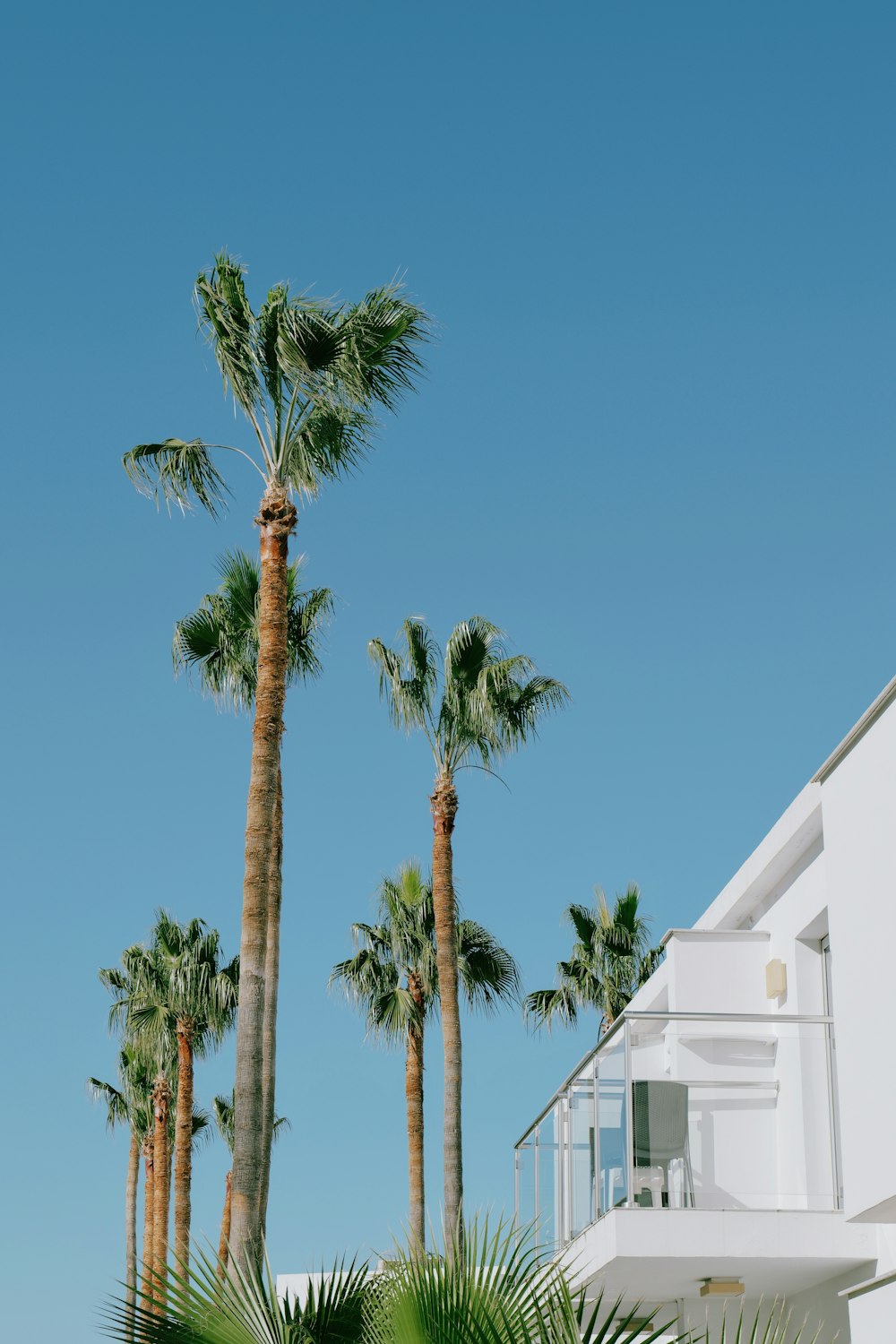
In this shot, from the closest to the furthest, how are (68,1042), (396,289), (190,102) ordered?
(396,289) < (190,102) < (68,1042)

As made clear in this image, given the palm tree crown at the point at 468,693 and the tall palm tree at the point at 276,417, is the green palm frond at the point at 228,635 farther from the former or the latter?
the tall palm tree at the point at 276,417

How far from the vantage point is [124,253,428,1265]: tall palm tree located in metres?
15.5

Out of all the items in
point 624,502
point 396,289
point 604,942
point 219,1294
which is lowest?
point 219,1294

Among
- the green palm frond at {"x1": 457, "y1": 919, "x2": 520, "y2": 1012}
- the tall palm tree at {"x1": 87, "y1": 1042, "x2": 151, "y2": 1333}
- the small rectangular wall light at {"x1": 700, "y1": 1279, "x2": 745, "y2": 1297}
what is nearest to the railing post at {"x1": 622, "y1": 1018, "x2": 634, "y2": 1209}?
the small rectangular wall light at {"x1": 700, "y1": 1279, "x2": 745, "y2": 1297}

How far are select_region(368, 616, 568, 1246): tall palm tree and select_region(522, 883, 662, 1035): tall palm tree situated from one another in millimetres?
7912

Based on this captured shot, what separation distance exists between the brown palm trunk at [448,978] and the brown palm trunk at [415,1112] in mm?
4677

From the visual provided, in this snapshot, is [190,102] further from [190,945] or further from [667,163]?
[190,945]

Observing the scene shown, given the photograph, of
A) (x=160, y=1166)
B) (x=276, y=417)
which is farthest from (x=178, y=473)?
(x=160, y=1166)

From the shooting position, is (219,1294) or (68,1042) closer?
(219,1294)

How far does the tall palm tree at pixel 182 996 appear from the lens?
117ft

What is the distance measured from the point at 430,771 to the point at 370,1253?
16.2 meters

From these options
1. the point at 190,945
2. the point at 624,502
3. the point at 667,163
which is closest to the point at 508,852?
the point at 190,945

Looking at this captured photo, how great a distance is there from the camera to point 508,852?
4341 cm

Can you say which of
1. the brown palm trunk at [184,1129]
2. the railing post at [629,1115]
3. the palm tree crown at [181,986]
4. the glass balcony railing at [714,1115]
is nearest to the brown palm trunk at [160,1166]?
the brown palm trunk at [184,1129]
